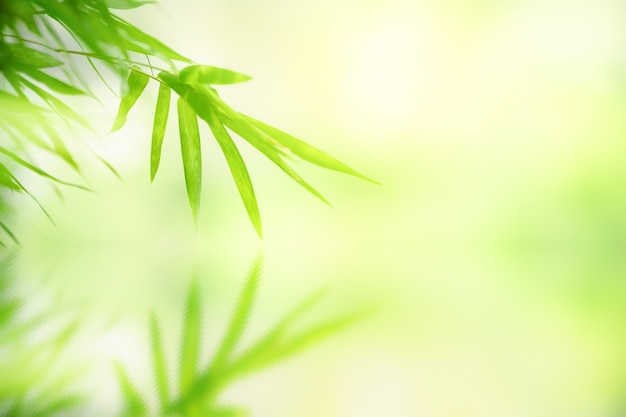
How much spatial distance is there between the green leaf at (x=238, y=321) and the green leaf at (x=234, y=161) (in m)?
0.23

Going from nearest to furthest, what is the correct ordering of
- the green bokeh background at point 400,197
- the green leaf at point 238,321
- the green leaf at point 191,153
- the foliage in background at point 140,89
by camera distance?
1. the foliage in background at point 140,89
2. the green leaf at point 191,153
3. the green leaf at point 238,321
4. the green bokeh background at point 400,197

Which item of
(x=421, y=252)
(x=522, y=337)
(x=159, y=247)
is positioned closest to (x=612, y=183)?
(x=421, y=252)

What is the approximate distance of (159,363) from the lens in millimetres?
823

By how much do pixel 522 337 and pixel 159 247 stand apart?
762 millimetres

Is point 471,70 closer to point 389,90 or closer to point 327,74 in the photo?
point 389,90

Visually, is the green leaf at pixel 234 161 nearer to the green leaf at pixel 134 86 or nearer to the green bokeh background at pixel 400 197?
the green leaf at pixel 134 86

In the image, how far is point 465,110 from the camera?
1.53 m

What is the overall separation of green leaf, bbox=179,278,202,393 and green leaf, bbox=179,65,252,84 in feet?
1.27

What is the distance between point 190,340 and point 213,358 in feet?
0.22

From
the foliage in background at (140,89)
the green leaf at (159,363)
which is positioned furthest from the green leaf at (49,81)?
the green leaf at (159,363)

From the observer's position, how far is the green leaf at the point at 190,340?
2.54 feet

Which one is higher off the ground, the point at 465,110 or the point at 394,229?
the point at 465,110

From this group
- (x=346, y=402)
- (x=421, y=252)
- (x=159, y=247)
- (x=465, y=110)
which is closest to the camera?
(x=346, y=402)

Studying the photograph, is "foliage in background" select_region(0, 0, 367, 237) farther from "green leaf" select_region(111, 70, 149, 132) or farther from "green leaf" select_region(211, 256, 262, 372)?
"green leaf" select_region(211, 256, 262, 372)
